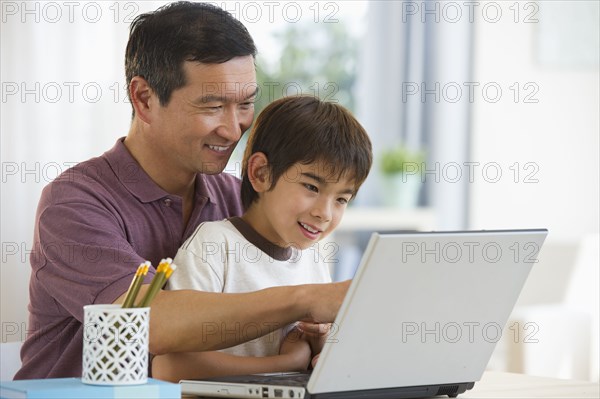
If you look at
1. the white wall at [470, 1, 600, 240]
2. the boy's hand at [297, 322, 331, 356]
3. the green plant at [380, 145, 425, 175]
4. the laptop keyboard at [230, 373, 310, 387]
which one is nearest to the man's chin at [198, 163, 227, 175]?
the boy's hand at [297, 322, 331, 356]

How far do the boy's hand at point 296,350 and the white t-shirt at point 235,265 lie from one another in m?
0.03

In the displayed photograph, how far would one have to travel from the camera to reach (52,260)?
159cm

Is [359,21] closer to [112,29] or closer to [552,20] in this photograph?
[552,20]

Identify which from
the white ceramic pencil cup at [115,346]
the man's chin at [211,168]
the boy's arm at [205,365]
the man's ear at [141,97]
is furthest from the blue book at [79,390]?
the man's ear at [141,97]

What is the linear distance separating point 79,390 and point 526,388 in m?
0.74

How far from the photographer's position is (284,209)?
154 centimetres

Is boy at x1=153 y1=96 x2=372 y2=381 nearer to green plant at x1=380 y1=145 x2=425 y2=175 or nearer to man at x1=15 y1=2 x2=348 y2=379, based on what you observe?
man at x1=15 y1=2 x2=348 y2=379

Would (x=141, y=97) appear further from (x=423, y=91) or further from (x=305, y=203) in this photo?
(x=423, y=91)

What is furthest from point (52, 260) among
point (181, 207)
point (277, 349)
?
point (277, 349)

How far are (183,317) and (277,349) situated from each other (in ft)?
0.81

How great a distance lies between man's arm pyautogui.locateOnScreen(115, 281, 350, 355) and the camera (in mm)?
1310

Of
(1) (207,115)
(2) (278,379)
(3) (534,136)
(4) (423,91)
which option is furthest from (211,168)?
(4) (423,91)

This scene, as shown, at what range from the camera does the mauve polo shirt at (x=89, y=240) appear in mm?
1514

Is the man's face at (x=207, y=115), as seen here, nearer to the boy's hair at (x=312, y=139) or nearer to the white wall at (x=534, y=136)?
the boy's hair at (x=312, y=139)
